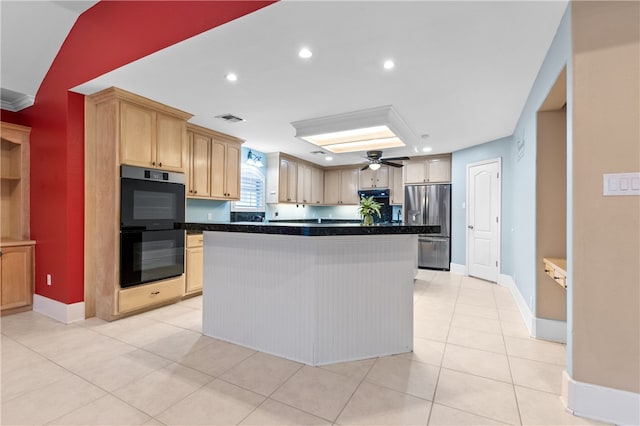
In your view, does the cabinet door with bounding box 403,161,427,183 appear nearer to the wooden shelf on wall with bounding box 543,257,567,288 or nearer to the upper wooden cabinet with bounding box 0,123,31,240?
the wooden shelf on wall with bounding box 543,257,567,288

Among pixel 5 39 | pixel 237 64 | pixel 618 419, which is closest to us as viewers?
pixel 618 419

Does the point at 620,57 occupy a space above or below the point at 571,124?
above

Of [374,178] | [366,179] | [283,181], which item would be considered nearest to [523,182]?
[374,178]

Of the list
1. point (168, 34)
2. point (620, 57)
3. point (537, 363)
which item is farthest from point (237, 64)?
point (537, 363)

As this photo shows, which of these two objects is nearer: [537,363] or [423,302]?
[537,363]

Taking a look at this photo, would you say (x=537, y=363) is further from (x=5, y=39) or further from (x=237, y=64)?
(x=5, y=39)

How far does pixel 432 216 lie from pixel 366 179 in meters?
1.92

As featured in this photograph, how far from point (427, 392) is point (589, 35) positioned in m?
2.43

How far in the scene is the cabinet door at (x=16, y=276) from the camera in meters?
3.40

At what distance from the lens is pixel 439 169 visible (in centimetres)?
613

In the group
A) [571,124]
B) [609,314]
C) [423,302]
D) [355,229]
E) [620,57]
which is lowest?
[423,302]

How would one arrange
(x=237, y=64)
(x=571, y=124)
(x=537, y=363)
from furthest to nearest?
(x=237, y=64), (x=537, y=363), (x=571, y=124)

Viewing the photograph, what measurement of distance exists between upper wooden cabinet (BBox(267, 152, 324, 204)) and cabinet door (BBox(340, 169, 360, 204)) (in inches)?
24.9

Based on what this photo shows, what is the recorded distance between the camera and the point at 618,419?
1.66 m
